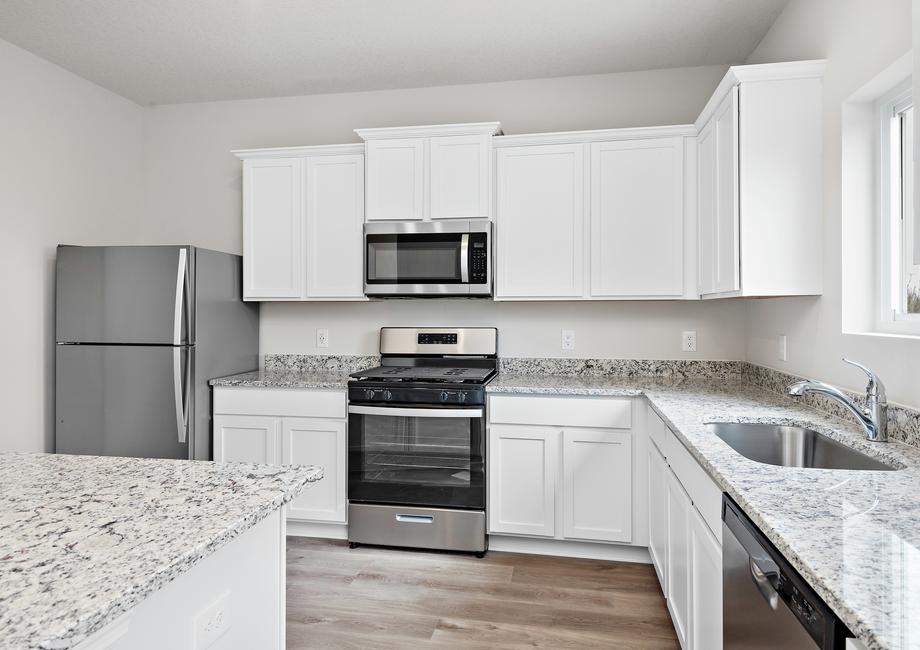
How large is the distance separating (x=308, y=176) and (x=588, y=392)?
2032mm

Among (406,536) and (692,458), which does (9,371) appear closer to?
(406,536)

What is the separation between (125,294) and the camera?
3.05 meters

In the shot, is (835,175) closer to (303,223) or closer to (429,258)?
(429,258)

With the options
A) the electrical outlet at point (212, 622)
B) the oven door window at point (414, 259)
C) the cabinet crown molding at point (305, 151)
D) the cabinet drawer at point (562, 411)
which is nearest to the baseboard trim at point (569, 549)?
the cabinet drawer at point (562, 411)

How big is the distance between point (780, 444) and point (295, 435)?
7.65 feet

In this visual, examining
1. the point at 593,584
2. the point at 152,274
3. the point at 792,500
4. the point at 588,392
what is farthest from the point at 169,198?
the point at 792,500

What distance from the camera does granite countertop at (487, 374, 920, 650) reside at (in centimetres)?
77

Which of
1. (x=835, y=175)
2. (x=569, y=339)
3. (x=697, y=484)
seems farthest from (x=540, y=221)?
(x=697, y=484)

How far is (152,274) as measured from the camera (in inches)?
119

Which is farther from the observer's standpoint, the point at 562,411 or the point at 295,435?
the point at 295,435

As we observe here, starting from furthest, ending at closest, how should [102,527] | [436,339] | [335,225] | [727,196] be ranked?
[436,339], [335,225], [727,196], [102,527]

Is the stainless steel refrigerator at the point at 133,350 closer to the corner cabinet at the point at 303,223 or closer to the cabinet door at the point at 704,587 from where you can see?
the corner cabinet at the point at 303,223

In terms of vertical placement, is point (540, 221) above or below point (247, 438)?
above

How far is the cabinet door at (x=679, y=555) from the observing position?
6.10 feet
